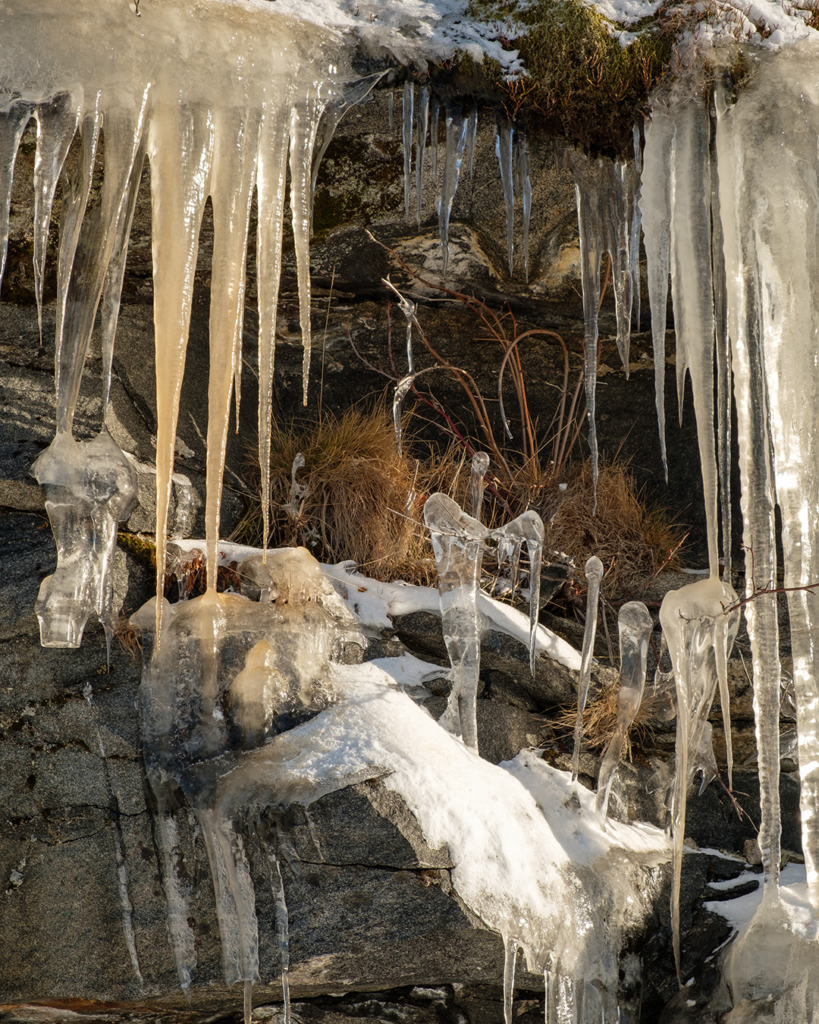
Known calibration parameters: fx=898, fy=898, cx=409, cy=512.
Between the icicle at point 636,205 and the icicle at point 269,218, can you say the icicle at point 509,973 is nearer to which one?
the icicle at point 269,218

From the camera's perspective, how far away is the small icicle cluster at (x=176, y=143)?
259cm

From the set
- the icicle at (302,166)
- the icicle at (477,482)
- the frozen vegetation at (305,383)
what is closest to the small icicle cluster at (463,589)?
the frozen vegetation at (305,383)

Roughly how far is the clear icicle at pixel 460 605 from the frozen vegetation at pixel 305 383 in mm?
100

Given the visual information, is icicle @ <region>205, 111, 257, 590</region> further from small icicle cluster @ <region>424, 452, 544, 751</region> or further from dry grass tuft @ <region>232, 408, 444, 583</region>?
dry grass tuft @ <region>232, 408, 444, 583</region>

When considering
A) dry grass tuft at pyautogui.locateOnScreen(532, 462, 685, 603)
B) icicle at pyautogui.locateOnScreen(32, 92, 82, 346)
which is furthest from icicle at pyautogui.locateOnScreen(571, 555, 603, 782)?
icicle at pyautogui.locateOnScreen(32, 92, 82, 346)

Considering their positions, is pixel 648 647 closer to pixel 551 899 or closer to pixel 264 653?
pixel 551 899

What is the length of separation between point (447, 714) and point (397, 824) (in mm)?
545

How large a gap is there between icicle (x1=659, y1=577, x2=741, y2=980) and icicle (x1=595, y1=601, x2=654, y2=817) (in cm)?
23

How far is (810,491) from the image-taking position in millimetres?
2844

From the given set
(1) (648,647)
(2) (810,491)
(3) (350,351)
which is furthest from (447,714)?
(3) (350,351)

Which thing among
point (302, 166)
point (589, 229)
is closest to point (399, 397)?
point (589, 229)

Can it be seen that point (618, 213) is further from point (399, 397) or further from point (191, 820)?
point (191, 820)

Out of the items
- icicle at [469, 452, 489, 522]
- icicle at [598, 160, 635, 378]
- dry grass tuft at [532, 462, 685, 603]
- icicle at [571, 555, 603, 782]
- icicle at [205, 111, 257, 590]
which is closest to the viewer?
icicle at [205, 111, 257, 590]

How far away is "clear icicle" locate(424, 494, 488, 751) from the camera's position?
338 cm
